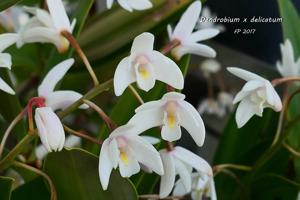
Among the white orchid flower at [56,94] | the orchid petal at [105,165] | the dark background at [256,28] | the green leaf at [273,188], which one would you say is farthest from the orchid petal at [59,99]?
the dark background at [256,28]

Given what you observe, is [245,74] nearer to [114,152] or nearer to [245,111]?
[245,111]

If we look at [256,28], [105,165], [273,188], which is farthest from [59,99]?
[256,28]

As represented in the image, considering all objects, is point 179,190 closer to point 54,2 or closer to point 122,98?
point 122,98

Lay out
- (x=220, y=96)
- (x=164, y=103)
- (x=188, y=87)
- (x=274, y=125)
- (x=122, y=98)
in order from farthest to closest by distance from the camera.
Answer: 1. (x=188, y=87)
2. (x=220, y=96)
3. (x=274, y=125)
4. (x=122, y=98)
5. (x=164, y=103)

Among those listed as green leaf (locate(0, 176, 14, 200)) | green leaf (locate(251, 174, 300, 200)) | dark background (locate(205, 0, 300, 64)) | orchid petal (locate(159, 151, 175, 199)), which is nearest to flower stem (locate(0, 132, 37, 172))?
green leaf (locate(0, 176, 14, 200))

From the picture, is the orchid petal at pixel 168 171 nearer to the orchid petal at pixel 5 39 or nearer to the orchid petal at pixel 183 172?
the orchid petal at pixel 183 172

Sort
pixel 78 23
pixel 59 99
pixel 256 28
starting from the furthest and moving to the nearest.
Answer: pixel 256 28, pixel 78 23, pixel 59 99

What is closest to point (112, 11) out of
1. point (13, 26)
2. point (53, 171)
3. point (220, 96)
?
point (13, 26)
